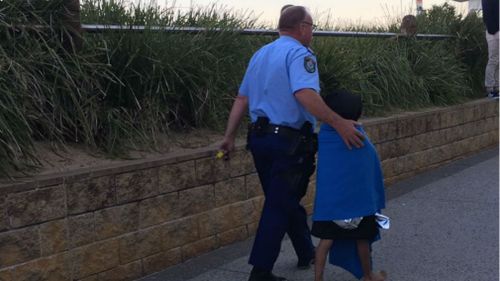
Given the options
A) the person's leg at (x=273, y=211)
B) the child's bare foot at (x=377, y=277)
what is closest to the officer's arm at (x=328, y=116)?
the person's leg at (x=273, y=211)

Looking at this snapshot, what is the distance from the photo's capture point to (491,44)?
10195 millimetres

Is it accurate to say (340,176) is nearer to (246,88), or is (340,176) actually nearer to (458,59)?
(246,88)

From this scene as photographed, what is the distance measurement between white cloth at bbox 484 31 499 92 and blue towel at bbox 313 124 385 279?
20.9 ft

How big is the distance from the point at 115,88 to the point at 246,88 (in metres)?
1.28

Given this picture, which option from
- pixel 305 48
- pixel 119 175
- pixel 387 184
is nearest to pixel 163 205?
pixel 119 175

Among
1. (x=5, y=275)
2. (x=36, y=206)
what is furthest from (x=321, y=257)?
(x=5, y=275)

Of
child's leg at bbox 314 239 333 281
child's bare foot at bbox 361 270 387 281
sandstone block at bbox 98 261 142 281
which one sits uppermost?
child's leg at bbox 314 239 333 281

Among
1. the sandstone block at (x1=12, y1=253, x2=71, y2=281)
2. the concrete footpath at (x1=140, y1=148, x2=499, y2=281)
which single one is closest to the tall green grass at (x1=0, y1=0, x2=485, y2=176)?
the sandstone block at (x1=12, y1=253, x2=71, y2=281)

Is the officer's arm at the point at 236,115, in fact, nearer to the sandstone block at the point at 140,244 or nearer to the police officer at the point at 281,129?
the police officer at the point at 281,129

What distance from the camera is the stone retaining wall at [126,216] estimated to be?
4172 mm

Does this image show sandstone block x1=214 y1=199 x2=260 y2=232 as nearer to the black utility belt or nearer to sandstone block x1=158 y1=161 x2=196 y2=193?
sandstone block x1=158 y1=161 x2=196 y2=193

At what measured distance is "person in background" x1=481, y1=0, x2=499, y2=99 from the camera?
997 cm

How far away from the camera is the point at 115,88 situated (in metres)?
5.51

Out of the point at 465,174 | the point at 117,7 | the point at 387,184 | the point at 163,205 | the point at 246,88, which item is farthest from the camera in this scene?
the point at 465,174
